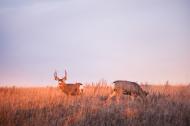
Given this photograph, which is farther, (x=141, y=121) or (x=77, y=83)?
(x=77, y=83)

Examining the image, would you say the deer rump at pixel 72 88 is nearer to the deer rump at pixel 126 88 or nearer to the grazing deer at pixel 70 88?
the grazing deer at pixel 70 88

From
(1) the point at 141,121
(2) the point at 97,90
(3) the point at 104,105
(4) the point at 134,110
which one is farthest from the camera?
(2) the point at 97,90

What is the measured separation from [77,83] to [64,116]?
8.20m

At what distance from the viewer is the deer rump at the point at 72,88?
19.2 meters

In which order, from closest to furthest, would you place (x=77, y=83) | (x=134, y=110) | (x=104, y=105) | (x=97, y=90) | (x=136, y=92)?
(x=134, y=110) → (x=104, y=105) → (x=136, y=92) → (x=97, y=90) → (x=77, y=83)

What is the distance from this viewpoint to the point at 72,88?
1984 centimetres

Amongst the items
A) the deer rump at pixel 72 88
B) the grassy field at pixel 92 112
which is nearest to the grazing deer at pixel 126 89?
the grassy field at pixel 92 112

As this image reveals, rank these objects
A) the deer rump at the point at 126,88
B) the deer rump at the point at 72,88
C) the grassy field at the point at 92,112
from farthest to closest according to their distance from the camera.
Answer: the deer rump at the point at 72,88 → the deer rump at the point at 126,88 → the grassy field at the point at 92,112

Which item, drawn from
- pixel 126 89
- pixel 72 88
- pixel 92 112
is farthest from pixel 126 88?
pixel 92 112

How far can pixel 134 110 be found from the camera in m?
12.7

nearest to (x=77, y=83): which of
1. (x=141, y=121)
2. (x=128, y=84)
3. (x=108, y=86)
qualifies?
(x=108, y=86)

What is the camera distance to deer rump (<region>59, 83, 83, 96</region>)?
19200 millimetres

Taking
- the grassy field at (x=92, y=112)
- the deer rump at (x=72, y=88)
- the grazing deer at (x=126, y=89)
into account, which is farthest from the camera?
the deer rump at (x=72, y=88)

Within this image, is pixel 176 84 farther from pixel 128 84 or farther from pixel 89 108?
pixel 89 108
